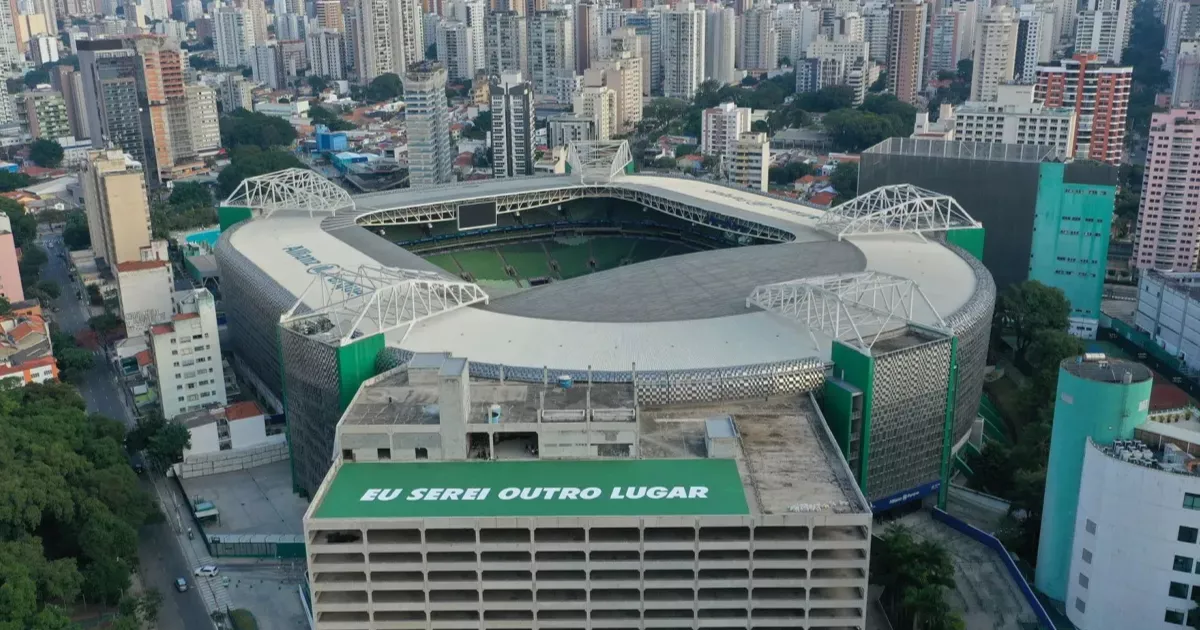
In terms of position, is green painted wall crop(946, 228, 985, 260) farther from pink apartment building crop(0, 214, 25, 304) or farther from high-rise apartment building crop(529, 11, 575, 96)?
high-rise apartment building crop(529, 11, 575, 96)

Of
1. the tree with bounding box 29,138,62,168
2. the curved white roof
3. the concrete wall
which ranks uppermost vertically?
the curved white roof

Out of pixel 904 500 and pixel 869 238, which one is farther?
pixel 869 238

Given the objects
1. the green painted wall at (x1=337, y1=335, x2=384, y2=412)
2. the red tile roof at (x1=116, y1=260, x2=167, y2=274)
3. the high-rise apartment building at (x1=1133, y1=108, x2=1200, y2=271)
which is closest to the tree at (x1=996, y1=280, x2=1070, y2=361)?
the high-rise apartment building at (x1=1133, y1=108, x2=1200, y2=271)

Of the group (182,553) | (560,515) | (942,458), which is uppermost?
(560,515)

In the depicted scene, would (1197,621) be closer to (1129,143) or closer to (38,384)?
(38,384)

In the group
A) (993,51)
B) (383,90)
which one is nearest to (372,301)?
(993,51)

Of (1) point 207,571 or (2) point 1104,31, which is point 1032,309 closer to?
(1) point 207,571

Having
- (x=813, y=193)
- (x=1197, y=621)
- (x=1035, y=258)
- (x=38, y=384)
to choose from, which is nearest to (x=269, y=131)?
(x=813, y=193)
